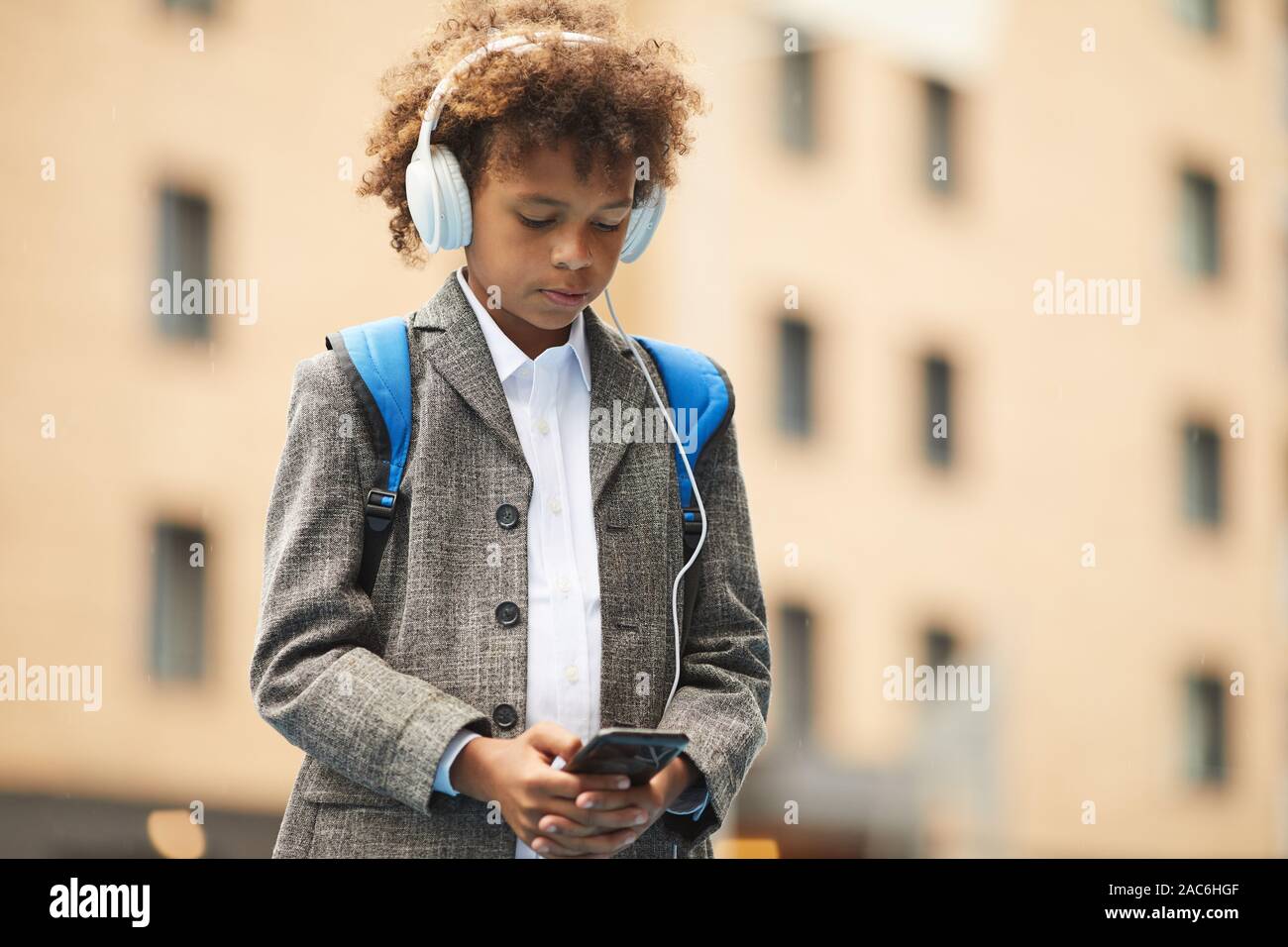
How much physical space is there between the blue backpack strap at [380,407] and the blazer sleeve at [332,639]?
0.05 ft

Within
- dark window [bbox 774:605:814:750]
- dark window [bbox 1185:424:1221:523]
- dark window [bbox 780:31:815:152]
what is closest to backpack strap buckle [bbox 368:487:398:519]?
dark window [bbox 774:605:814:750]

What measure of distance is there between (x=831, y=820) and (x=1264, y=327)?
837cm

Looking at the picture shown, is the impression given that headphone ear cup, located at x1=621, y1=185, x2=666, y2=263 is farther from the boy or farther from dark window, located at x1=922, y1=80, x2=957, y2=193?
dark window, located at x1=922, y1=80, x2=957, y2=193

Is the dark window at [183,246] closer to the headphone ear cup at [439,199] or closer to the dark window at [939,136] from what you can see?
the dark window at [939,136]

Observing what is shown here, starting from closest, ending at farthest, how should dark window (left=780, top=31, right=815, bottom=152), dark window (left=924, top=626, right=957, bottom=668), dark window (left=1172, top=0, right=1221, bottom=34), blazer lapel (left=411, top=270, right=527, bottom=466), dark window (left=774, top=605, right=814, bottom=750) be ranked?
blazer lapel (left=411, top=270, right=527, bottom=466), dark window (left=774, top=605, right=814, bottom=750), dark window (left=780, top=31, right=815, bottom=152), dark window (left=924, top=626, right=957, bottom=668), dark window (left=1172, top=0, right=1221, bottom=34)

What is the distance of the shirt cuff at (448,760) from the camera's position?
2278 mm

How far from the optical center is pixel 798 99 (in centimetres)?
1748

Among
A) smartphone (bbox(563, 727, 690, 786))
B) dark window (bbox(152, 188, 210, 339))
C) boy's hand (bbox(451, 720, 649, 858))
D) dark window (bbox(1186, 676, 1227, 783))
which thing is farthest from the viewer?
dark window (bbox(1186, 676, 1227, 783))

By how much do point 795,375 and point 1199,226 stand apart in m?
5.98

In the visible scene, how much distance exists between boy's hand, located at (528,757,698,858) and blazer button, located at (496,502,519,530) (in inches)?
13.4

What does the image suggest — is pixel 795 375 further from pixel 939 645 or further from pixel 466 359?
pixel 466 359

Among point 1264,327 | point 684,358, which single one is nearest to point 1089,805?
point 1264,327

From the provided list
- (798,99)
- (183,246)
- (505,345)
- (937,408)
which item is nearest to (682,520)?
(505,345)

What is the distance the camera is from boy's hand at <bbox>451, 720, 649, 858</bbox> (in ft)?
7.14
